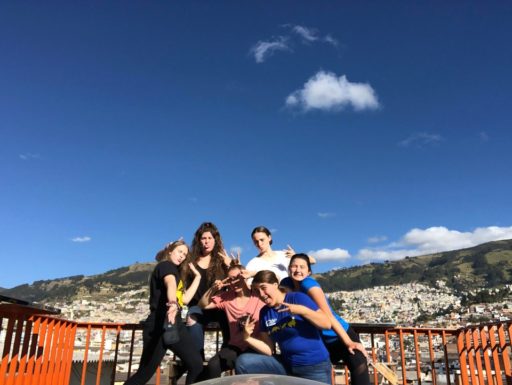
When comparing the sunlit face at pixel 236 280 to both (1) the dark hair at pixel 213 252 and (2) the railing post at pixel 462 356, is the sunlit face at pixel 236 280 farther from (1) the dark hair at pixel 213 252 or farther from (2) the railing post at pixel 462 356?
(2) the railing post at pixel 462 356

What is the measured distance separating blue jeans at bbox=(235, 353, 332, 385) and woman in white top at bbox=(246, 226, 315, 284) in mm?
1518

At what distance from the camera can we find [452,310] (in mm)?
103938

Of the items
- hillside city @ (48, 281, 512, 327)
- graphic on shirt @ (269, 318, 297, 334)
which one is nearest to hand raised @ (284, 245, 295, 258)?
graphic on shirt @ (269, 318, 297, 334)

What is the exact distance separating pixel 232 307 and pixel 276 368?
901 mm

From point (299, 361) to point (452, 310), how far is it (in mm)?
113397

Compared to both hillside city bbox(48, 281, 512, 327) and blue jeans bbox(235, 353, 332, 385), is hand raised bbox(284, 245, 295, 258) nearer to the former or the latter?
blue jeans bbox(235, 353, 332, 385)

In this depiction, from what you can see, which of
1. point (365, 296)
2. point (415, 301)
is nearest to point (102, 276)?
point (365, 296)

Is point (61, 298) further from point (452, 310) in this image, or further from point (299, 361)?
point (299, 361)

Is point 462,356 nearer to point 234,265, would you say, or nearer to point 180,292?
point 234,265

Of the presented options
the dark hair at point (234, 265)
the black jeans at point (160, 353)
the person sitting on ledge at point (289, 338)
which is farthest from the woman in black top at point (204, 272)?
the person sitting on ledge at point (289, 338)

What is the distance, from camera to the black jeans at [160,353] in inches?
160

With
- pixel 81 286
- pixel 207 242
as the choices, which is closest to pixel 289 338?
pixel 207 242

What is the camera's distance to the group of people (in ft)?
11.5

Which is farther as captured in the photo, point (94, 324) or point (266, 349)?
point (94, 324)
